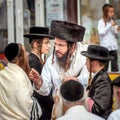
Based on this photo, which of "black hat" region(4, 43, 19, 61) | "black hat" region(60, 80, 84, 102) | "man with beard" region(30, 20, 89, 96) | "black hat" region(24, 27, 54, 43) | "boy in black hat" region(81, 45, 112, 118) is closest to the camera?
"black hat" region(60, 80, 84, 102)

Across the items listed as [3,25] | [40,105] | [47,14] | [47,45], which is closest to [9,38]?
[3,25]

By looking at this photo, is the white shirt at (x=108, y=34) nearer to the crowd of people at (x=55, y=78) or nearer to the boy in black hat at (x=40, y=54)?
the boy in black hat at (x=40, y=54)

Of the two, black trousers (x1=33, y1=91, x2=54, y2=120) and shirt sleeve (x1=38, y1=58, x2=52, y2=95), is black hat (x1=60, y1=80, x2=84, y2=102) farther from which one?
black trousers (x1=33, y1=91, x2=54, y2=120)

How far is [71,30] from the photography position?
5.96 meters

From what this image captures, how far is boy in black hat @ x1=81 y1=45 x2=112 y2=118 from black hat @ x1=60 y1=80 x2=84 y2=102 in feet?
3.99

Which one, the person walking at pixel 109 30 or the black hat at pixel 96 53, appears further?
the person walking at pixel 109 30

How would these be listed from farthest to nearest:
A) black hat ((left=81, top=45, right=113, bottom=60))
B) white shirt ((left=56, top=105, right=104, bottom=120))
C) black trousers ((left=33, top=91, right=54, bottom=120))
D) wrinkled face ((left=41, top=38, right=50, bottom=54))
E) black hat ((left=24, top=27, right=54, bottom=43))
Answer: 1. black hat ((left=24, top=27, right=54, bottom=43))
2. wrinkled face ((left=41, top=38, right=50, bottom=54))
3. black trousers ((left=33, top=91, right=54, bottom=120))
4. black hat ((left=81, top=45, right=113, bottom=60))
5. white shirt ((left=56, top=105, right=104, bottom=120))

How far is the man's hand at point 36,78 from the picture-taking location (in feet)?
18.6

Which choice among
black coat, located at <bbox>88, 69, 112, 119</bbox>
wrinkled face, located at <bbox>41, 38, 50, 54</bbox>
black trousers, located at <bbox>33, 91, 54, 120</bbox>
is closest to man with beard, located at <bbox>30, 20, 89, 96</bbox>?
black trousers, located at <bbox>33, 91, 54, 120</bbox>

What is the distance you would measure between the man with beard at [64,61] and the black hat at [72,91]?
1754 mm

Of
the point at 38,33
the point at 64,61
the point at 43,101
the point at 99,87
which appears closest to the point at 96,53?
the point at 64,61

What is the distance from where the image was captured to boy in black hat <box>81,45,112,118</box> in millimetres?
5379

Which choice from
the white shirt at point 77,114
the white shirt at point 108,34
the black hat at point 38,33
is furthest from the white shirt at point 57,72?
the white shirt at point 108,34

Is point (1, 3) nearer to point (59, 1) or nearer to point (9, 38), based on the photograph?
point (9, 38)
